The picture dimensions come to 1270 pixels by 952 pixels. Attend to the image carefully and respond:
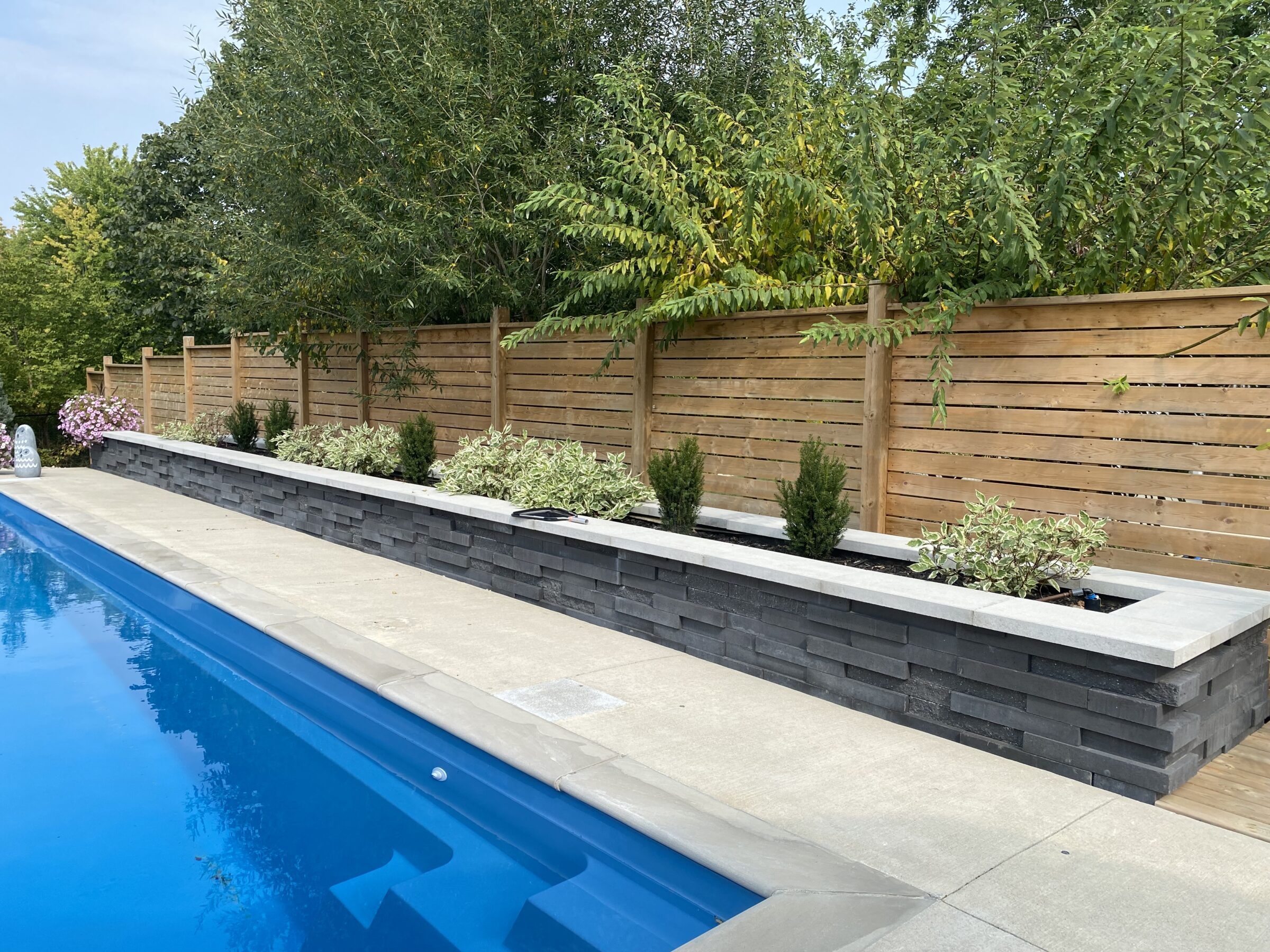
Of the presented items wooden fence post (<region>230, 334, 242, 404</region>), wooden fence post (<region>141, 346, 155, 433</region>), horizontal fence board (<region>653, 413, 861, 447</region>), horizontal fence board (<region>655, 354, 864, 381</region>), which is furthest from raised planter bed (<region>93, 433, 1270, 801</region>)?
wooden fence post (<region>141, 346, 155, 433</region>)

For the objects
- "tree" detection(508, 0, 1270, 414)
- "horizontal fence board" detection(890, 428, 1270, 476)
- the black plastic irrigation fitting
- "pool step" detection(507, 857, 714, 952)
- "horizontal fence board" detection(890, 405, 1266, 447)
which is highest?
"tree" detection(508, 0, 1270, 414)

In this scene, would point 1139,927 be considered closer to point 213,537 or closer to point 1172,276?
point 1172,276

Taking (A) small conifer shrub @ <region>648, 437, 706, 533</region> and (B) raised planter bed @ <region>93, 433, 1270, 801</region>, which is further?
(A) small conifer shrub @ <region>648, 437, 706, 533</region>

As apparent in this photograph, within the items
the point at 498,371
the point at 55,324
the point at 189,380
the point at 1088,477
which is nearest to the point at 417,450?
the point at 498,371

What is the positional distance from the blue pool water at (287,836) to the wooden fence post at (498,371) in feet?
12.1

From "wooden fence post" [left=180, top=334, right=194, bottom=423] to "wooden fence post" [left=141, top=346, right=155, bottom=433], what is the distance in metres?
1.63

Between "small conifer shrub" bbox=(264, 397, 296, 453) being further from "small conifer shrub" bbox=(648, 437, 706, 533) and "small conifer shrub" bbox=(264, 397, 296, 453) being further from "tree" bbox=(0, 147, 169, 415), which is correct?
"tree" bbox=(0, 147, 169, 415)

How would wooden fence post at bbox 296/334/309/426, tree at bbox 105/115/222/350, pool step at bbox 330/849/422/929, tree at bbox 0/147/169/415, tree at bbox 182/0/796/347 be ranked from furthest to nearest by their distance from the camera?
tree at bbox 105/115/222/350 → tree at bbox 0/147/169/415 → wooden fence post at bbox 296/334/309/426 → tree at bbox 182/0/796/347 → pool step at bbox 330/849/422/929

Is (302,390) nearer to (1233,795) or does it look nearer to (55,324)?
(55,324)

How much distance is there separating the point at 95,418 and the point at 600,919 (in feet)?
54.1

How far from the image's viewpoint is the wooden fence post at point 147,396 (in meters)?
16.4

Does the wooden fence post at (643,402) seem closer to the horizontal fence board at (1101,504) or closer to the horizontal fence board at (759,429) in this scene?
the horizontal fence board at (759,429)

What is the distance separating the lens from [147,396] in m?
16.6

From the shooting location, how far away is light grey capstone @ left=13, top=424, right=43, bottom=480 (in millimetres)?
14266
